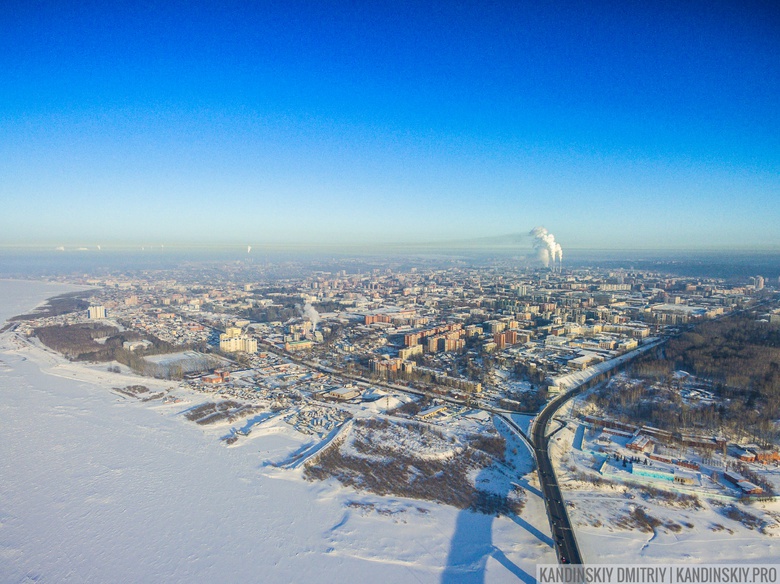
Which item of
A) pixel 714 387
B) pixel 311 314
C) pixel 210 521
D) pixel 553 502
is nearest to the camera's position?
pixel 210 521

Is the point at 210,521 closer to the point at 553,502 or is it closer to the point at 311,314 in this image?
the point at 553,502

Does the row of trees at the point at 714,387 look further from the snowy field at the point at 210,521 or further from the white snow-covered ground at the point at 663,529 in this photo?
the snowy field at the point at 210,521

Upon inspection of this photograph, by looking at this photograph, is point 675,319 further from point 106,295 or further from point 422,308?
point 106,295

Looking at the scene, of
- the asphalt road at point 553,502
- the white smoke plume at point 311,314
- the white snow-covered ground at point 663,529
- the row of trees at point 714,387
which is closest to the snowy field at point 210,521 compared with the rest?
the asphalt road at point 553,502

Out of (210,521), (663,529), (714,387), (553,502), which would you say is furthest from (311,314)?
(663,529)

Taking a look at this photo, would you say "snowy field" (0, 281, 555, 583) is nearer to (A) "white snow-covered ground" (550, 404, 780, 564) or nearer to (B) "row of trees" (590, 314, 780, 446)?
(A) "white snow-covered ground" (550, 404, 780, 564)

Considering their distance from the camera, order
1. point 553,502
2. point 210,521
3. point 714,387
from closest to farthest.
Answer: point 210,521, point 553,502, point 714,387
